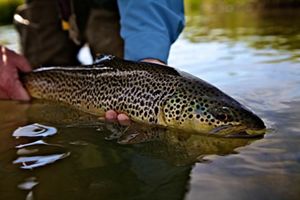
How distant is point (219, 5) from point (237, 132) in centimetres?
1514

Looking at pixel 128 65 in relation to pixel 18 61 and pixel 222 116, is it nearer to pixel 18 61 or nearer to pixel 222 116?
pixel 222 116

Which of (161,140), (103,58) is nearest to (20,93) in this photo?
(103,58)

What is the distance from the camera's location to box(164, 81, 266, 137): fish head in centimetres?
196

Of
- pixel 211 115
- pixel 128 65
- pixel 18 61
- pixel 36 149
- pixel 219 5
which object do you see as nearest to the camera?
pixel 36 149

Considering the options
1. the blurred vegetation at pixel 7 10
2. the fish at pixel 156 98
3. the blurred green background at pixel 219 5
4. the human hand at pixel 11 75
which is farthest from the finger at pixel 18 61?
the blurred vegetation at pixel 7 10

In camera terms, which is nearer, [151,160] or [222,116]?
[151,160]

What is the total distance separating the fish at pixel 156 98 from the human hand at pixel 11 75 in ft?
1.12

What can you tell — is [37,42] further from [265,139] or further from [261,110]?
[265,139]

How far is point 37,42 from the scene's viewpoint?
15.5 ft

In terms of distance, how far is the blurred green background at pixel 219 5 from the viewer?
41.0 ft

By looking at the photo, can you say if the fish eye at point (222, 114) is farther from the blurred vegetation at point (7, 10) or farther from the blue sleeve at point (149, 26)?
the blurred vegetation at point (7, 10)

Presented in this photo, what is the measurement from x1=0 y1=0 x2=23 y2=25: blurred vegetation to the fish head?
43.0 ft

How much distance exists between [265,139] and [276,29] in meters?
5.18

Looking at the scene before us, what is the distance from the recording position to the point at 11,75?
305 centimetres
